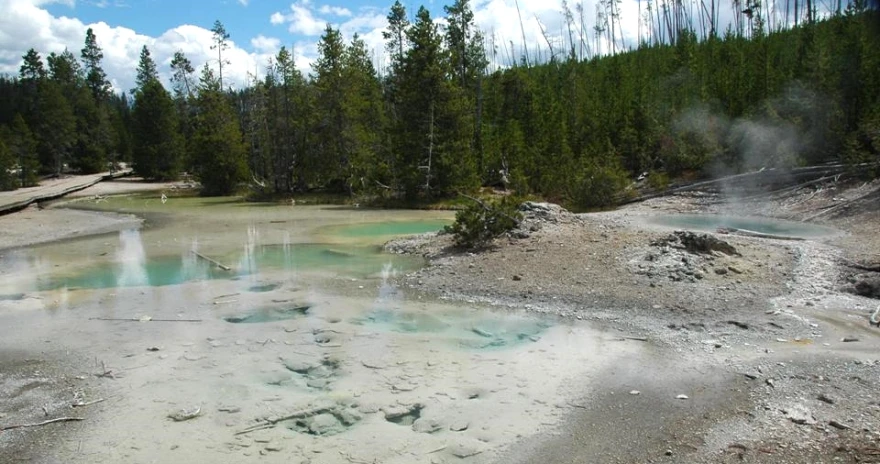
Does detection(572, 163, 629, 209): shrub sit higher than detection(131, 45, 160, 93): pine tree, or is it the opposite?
detection(131, 45, 160, 93): pine tree

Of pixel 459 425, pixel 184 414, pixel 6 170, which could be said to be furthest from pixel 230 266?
pixel 6 170

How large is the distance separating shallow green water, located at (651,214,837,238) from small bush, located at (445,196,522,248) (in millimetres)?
6639

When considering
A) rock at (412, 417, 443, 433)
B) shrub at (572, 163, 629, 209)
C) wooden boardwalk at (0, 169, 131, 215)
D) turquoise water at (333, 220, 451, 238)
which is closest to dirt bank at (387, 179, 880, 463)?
rock at (412, 417, 443, 433)

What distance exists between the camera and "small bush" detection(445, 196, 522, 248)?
53.2 ft

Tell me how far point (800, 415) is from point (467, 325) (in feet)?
16.7

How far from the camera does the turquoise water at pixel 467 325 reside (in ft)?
31.1

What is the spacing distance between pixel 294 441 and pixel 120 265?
12683mm

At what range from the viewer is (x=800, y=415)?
252 inches

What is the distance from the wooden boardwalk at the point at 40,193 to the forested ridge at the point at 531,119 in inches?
126

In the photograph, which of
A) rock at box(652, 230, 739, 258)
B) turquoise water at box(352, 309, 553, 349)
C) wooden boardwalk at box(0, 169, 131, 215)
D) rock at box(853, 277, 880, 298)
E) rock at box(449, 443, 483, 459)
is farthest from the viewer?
wooden boardwalk at box(0, 169, 131, 215)

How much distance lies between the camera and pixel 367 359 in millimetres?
8625

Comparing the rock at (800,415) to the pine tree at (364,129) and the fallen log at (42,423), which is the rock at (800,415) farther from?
the pine tree at (364,129)

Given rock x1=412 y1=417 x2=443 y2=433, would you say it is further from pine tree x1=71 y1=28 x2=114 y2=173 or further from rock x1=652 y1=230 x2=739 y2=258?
pine tree x1=71 y1=28 x2=114 y2=173

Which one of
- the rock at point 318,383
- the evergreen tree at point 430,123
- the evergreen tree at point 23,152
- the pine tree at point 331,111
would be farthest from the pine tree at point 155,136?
the rock at point 318,383
